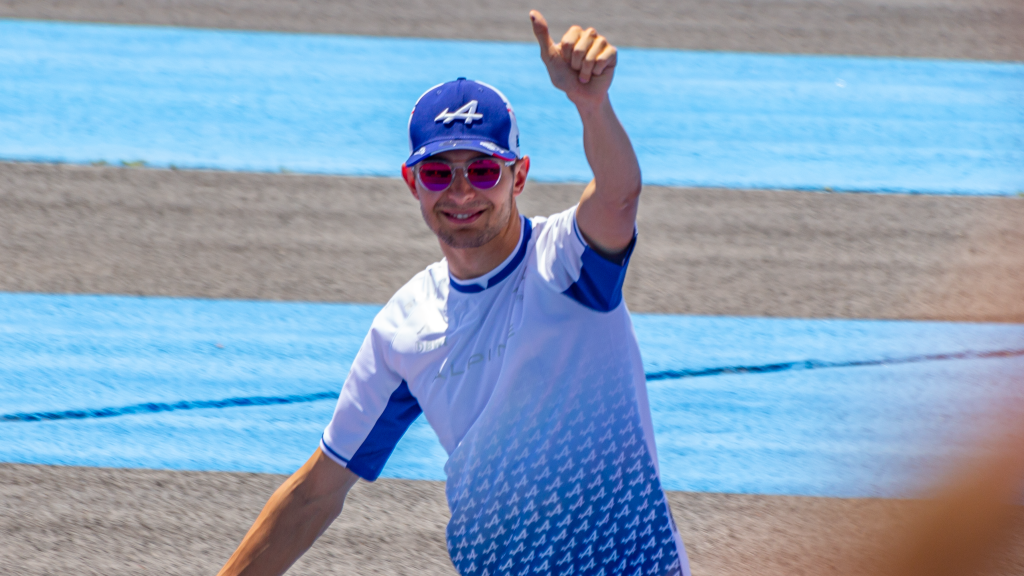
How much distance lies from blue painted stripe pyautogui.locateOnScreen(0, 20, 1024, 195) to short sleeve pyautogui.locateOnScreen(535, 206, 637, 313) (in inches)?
184

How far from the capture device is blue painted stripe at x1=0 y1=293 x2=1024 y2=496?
474 cm

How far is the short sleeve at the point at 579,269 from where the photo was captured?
256 cm

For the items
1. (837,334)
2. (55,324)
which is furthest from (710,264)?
(55,324)

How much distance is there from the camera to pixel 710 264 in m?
6.36

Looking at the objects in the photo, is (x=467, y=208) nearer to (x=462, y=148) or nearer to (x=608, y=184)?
(x=462, y=148)

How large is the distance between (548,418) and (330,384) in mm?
2851

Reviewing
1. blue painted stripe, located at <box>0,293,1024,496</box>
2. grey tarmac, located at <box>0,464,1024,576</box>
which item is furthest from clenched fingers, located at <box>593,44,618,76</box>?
blue painted stripe, located at <box>0,293,1024,496</box>

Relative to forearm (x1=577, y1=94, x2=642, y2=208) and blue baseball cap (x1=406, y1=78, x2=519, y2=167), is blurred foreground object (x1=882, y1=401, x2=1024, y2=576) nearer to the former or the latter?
forearm (x1=577, y1=94, x2=642, y2=208)

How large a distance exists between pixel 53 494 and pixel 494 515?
2551 mm

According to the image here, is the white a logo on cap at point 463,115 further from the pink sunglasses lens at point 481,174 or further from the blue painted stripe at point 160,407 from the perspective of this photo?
the blue painted stripe at point 160,407

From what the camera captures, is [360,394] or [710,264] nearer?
[360,394]

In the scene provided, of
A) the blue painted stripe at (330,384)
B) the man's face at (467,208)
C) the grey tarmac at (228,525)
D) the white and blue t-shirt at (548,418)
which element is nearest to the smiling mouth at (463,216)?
the man's face at (467,208)

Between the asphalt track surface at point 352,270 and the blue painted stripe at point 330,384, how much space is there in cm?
14

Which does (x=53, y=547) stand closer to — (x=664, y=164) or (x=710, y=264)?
(x=710, y=264)
